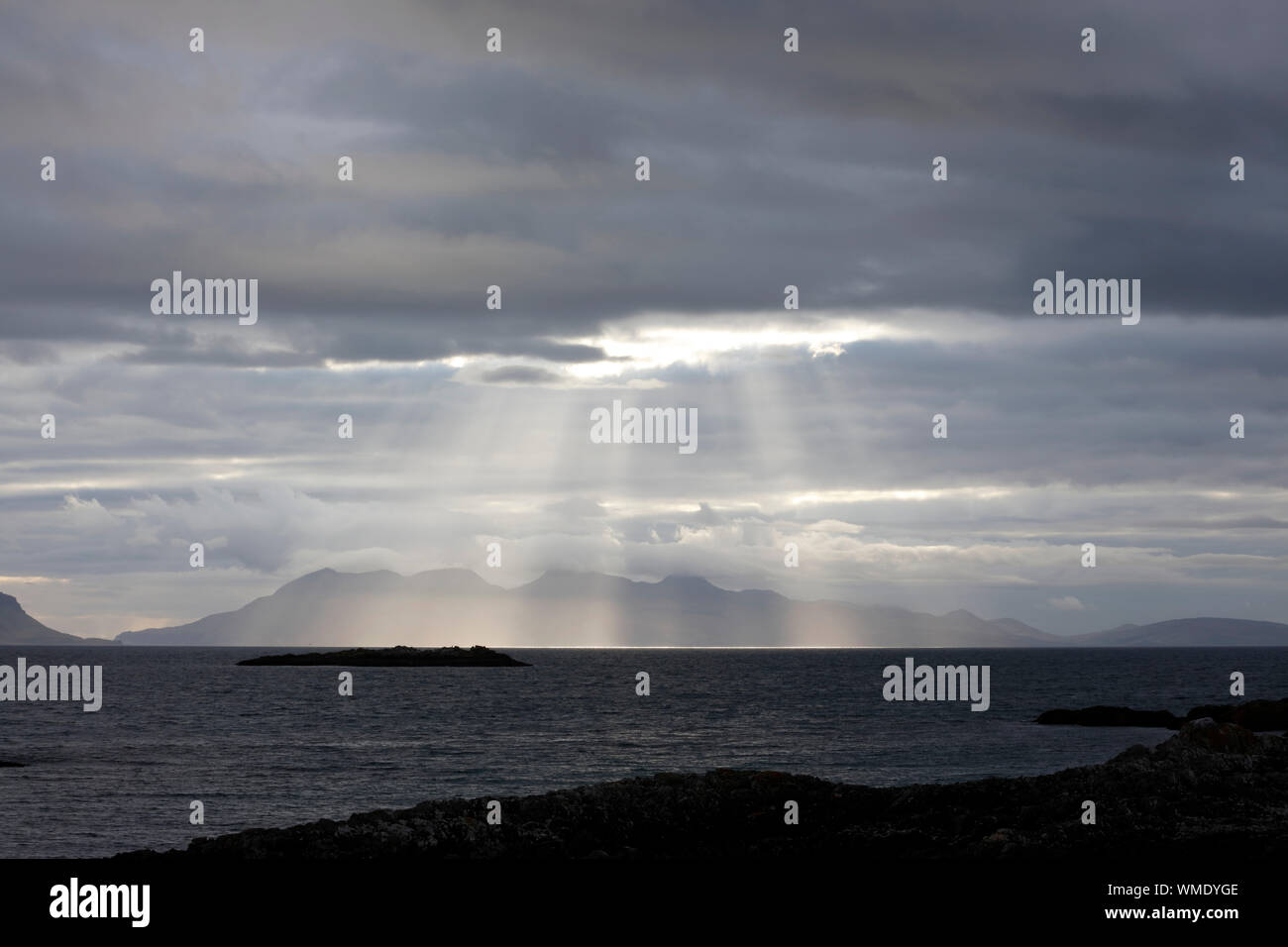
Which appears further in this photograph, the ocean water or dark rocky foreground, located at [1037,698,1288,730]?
dark rocky foreground, located at [1037,698,1288,730]

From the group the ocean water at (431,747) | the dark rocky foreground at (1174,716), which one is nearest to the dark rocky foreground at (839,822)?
the ocean water at (431,747)

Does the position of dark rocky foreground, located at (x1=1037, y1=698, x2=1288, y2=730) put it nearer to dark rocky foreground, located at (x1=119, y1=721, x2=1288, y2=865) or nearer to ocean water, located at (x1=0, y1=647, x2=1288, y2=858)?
ocean water, located at (x1=0, y1=647, x2=1288, y2=858)

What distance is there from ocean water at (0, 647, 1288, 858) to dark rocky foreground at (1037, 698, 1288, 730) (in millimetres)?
4358

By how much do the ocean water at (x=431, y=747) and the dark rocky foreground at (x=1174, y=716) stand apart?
4.36 metres

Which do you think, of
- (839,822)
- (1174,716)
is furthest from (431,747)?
(1174,716)

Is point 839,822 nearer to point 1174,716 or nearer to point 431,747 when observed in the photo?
point 431,747

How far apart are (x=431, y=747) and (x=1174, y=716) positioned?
67.7m

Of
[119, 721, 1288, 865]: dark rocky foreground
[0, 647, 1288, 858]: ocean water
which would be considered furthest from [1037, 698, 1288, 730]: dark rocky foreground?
[119, 721, 1288, 865]: dark rocky foreground

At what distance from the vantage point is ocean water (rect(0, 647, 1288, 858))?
50.8 m

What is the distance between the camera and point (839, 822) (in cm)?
3325
